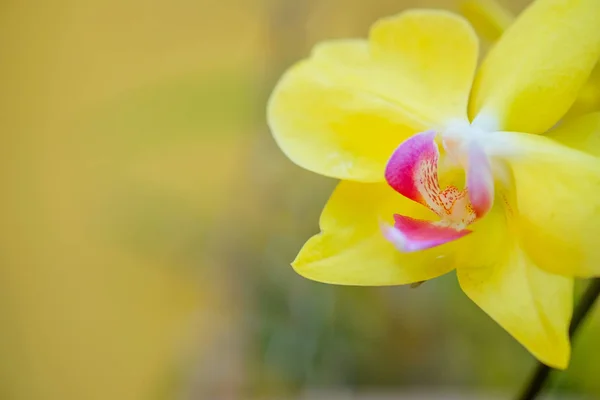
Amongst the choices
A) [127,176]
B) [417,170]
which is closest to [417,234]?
[417,170]

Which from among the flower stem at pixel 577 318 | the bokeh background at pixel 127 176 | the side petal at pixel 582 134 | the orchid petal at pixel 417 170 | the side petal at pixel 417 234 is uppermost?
the side petal at pixel 582 134

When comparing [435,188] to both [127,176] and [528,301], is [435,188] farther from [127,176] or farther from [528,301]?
[127,176]

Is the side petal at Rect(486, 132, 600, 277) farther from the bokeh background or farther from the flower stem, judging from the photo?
the bokeh background

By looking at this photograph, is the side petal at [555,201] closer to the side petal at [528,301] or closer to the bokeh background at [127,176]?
the side petal at [528,301]

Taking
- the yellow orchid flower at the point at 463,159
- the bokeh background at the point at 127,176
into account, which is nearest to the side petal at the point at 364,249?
the yellow orchid flower at the point at 463,159

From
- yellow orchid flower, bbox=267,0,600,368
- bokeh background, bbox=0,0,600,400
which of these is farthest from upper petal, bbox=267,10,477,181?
bokeh background, bbox=0,0,600,400

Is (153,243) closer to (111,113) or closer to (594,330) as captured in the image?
(111,113)

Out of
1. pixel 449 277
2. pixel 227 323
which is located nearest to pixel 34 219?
pixel 227 323

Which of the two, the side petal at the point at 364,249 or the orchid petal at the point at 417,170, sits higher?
the orchid petal at the point at 417,170
